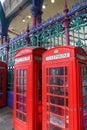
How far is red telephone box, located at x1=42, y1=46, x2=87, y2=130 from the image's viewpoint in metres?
3.18

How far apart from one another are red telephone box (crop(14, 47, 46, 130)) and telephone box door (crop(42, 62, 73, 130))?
41 centimetres

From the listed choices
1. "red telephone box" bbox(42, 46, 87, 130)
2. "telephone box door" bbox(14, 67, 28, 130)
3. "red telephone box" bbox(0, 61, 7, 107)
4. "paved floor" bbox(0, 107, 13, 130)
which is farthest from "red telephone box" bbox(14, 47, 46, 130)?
"red telephone box" bbox(0, 61, 7, 107)

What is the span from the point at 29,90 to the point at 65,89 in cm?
127

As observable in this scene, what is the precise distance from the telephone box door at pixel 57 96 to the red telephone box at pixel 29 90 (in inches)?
16.2

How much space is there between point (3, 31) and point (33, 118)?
32.2ft

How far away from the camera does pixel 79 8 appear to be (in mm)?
5355

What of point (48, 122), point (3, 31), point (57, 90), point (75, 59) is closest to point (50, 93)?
point (57, 90)

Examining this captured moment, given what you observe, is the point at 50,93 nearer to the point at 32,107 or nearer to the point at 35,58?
the point at 32,107

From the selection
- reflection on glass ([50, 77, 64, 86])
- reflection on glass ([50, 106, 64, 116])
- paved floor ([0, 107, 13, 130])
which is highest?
reflection on glass ([50, 77, 64, 86])

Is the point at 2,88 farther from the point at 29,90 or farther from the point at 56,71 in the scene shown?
the point at 56,71

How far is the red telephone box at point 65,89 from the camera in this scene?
3.18 m

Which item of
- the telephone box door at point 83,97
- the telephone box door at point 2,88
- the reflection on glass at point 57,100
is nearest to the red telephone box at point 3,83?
the telephone box door at point 2,88

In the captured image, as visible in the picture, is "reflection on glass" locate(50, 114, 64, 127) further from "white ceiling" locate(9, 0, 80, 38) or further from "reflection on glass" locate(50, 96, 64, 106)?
"white ceiling" locate(9, 0, 80, 38)

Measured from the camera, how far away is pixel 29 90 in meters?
4.22
